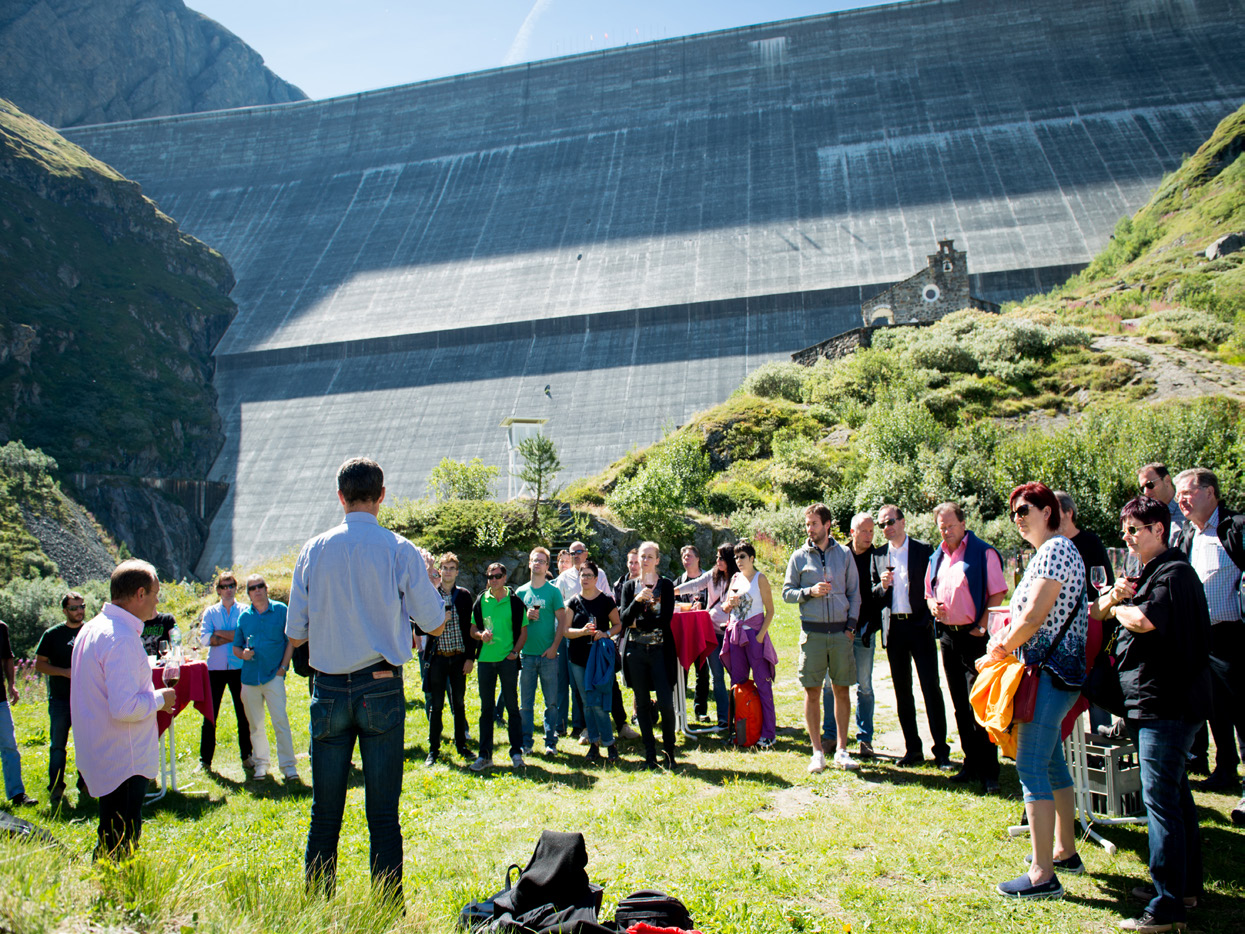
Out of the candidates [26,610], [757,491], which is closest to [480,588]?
[757,491]

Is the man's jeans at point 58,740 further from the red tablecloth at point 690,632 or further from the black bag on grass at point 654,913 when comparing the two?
the black bag on grass at point 654,913

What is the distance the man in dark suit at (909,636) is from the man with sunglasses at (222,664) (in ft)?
15.6

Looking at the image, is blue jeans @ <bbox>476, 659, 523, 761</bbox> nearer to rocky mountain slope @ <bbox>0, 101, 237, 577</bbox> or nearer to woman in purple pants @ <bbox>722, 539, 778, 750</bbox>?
woman in purple pants @ <bbox>722, 539, 778, 750</bbox>

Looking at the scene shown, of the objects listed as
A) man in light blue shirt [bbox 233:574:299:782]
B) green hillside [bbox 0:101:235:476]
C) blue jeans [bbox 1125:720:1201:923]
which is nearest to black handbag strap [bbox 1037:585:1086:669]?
blue jeans [bbox 1125:720:1201:923]

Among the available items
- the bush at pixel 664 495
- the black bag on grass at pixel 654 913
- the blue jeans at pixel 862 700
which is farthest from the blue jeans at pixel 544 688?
the bush at pixel 664 495

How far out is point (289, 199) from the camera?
44625mm

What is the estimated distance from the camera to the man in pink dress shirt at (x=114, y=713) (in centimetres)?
317

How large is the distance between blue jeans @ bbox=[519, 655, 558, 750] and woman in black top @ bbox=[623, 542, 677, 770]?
3.12 ft

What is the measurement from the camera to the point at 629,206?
38594 mm

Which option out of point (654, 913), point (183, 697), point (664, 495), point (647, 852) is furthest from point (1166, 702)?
point (664, 495)

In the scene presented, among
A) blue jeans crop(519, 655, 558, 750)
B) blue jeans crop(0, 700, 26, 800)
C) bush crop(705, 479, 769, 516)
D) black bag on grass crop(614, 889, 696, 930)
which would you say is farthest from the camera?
bush crop(705, 479, 769, 516)

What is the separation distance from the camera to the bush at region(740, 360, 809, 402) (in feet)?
78.5

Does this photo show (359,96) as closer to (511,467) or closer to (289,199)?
(289,199)

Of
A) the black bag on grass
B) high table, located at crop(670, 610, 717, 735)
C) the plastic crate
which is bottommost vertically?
the black bag on grass
